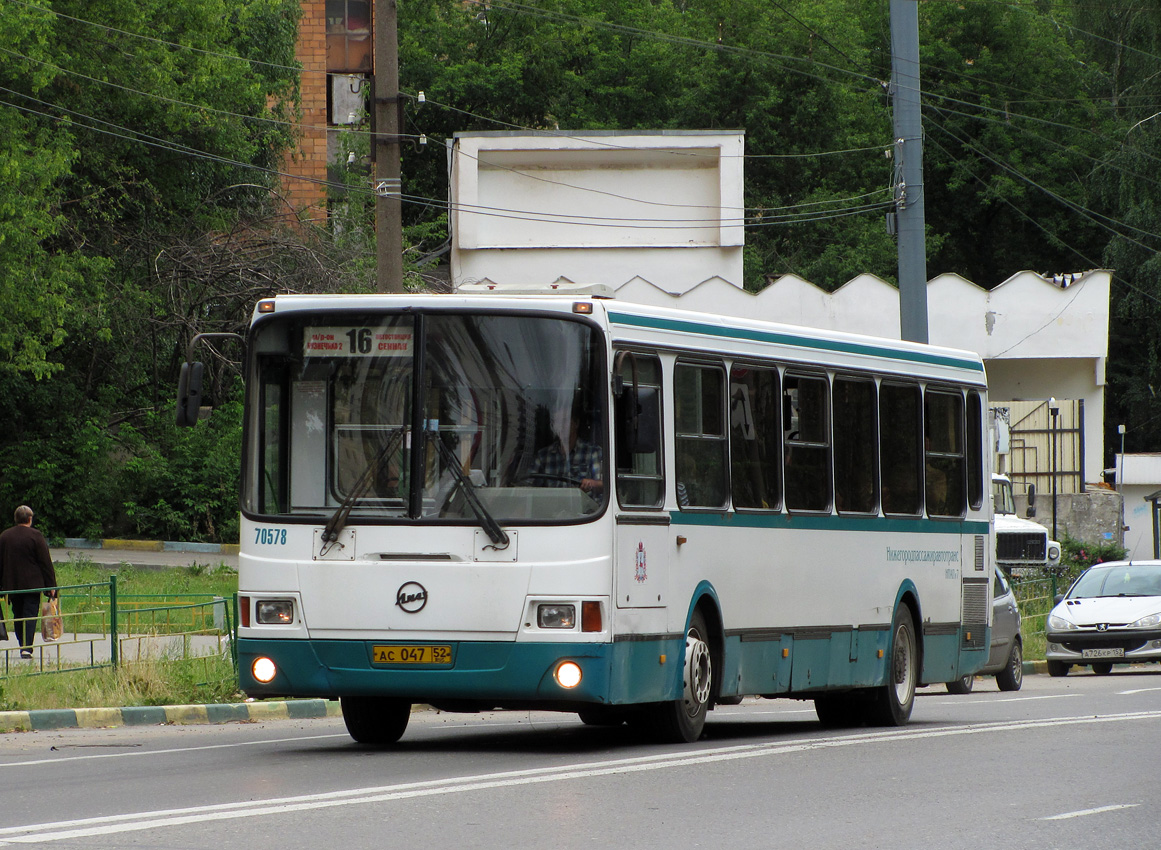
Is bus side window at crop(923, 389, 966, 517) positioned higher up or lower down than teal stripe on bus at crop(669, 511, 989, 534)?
higher up

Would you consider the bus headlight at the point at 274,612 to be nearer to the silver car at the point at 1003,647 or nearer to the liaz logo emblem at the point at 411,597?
the liaz logo emblem at the point at 411,597

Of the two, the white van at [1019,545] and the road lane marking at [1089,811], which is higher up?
the white van at [1019,545]

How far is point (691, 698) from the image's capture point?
38.8ft

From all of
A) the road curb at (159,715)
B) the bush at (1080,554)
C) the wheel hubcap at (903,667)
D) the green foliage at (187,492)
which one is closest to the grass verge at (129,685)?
the road curb at (159,715)

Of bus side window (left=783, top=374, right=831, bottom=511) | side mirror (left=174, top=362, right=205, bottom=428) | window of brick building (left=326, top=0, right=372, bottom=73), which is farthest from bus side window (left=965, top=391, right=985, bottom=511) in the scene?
window of brick building (left=326, top=0, right=372, bottom=73)

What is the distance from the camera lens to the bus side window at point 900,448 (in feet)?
47.0

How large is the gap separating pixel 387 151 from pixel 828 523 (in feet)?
24.4

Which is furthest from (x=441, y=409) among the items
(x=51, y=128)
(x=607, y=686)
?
(x=51, y=128)

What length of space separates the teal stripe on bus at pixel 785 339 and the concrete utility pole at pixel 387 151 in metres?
5.56

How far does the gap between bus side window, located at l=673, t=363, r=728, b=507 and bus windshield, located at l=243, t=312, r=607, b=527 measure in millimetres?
1005

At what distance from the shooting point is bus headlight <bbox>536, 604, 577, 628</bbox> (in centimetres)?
1066

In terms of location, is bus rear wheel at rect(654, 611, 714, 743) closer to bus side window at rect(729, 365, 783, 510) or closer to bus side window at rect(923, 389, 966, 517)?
bus side window at rect(729, 365, 783, 510)

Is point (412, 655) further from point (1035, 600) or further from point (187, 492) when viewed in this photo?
point (187, 492)

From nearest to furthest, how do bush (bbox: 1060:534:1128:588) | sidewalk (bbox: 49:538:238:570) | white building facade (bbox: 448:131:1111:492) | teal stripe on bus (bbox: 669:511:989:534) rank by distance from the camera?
teal stripe on bus (bbox: 669:511:989:534) < sidewalk (bbox: 49:538:238:570) < bush (bbox: 1060:534:1128:588) < white building facade (bbox: 448:131:1111:492)
